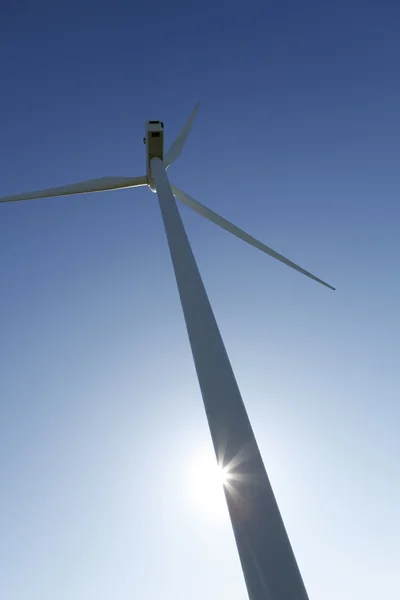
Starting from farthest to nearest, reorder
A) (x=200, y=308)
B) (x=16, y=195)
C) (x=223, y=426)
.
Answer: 1. (x=16, y=195)
2. (x=200, y=308)
3. (x=223, y=426)

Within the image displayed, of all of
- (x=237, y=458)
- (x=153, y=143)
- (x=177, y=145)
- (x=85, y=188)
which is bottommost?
(x=237, y=458)

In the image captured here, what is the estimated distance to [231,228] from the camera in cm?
1933

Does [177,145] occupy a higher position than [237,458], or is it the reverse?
[177,145]

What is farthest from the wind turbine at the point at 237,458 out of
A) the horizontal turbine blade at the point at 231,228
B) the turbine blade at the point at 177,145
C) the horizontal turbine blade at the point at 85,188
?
the turbine blade at the point at 177,145

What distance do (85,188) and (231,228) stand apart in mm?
6342

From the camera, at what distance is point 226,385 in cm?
767

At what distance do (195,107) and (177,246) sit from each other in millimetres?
16604

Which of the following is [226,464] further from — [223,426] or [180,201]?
[180,201]

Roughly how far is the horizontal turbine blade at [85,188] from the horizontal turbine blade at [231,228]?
222 cm

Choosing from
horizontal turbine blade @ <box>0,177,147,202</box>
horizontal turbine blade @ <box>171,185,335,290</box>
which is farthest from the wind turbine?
horizontal turbine blade @ <box>0,177,147,202</box>

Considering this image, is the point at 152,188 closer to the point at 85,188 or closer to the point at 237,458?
the point at 85,188

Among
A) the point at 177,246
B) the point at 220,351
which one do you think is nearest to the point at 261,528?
the point at 220,351

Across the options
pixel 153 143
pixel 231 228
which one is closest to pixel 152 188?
pixel 153 143

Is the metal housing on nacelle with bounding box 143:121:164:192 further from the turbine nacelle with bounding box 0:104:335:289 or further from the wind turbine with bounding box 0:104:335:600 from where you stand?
the wind turbine with bounding box 0:104:335:600
